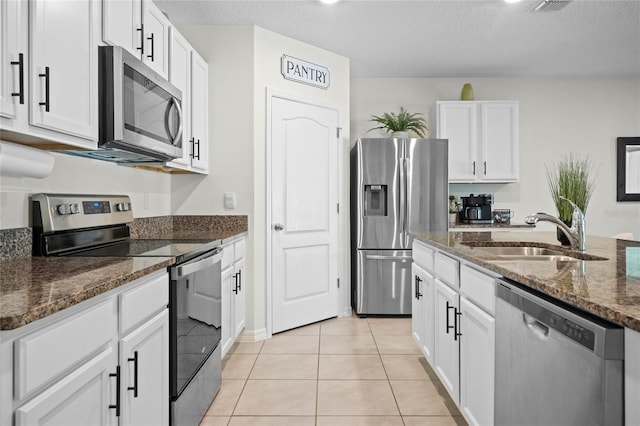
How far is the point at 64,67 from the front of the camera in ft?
4.96

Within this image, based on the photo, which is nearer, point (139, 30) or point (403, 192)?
point (139, 30)

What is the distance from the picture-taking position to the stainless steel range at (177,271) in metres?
1.77

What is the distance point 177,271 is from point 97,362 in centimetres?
61

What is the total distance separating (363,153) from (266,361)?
6.88 feet

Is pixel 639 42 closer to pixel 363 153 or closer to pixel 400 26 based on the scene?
pixel 400 26

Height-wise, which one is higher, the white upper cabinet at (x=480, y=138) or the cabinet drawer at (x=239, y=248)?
the white upper cabinet at (x=480, y=138)

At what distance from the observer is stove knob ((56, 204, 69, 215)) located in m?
1.88

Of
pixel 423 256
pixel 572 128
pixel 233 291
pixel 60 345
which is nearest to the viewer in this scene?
pixel 60 345

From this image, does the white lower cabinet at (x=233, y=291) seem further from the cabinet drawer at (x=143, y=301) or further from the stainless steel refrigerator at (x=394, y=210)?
the stainless steel refrigerator at (x=394, y=210)

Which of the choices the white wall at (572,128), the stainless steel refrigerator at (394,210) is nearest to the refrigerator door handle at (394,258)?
the stainless steel refrigerator at (394,210)

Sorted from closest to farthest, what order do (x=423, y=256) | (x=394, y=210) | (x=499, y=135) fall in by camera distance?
(x=423, y=256), (x=394, y=210), (x=499, y=135)

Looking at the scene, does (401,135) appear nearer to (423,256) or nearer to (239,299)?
(423,256)

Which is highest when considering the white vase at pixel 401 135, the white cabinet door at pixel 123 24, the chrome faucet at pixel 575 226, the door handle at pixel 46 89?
the white cabinet door at pixel 123 24

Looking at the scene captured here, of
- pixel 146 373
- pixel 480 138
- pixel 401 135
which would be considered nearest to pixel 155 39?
pixel 146 373
